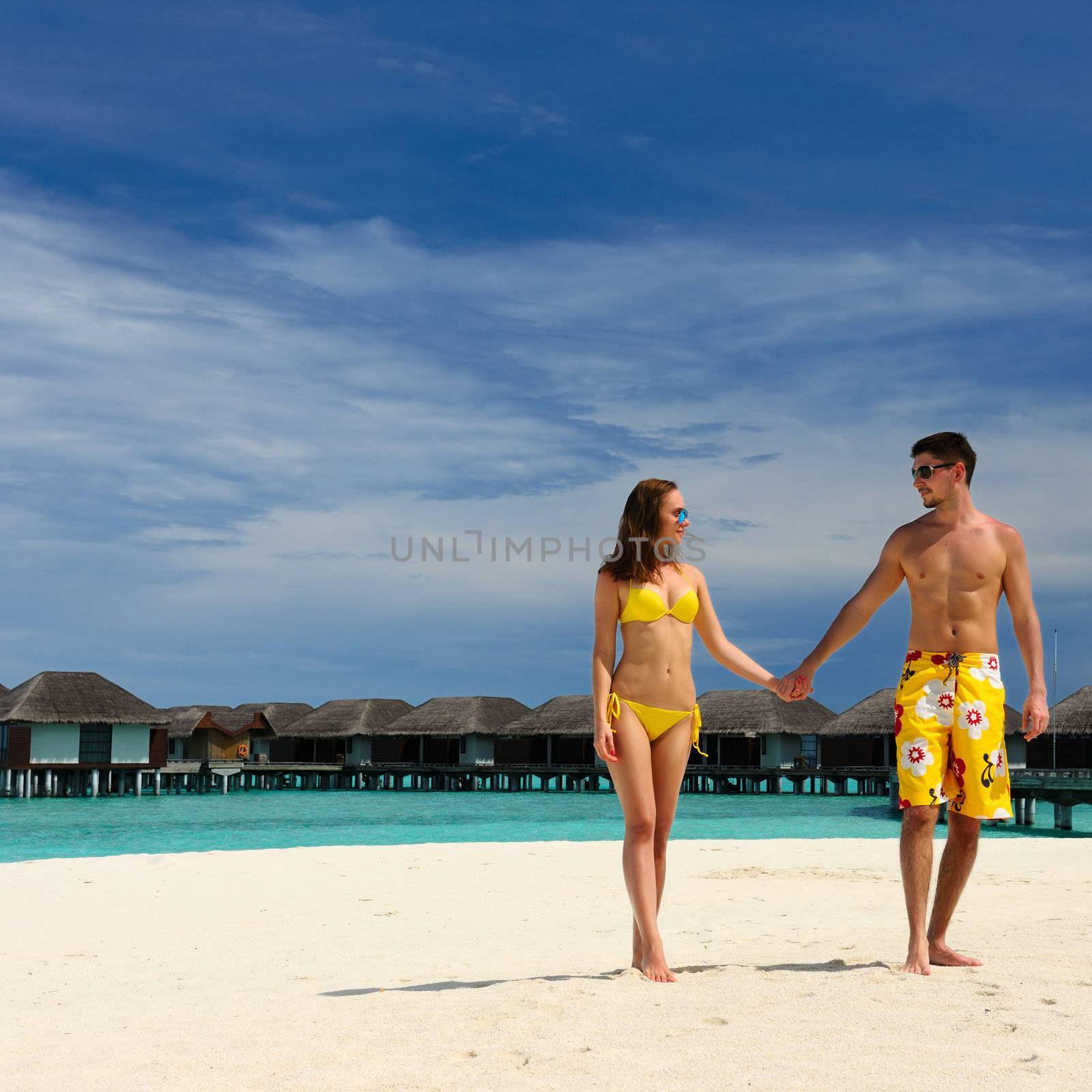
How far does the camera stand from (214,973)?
650 centimetres

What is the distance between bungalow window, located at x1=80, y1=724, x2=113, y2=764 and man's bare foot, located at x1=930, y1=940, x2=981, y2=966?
4457cm

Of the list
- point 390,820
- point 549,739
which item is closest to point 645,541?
point 390,820

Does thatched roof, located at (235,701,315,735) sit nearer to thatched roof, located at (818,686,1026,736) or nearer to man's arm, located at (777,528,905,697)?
thatched roof, located at (818,686,1026,736)

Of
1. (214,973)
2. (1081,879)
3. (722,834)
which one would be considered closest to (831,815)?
(722,834)

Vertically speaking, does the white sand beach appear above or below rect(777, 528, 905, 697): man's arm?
below

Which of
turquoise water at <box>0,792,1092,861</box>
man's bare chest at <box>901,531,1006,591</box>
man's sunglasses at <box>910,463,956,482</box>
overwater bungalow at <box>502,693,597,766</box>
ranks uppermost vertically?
man's sunglasses at <box>910,463,956,482</box>

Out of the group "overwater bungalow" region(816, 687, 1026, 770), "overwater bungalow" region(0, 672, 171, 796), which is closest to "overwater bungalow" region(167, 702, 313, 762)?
"overwater bungalow" region(0, 672, 171, 796)

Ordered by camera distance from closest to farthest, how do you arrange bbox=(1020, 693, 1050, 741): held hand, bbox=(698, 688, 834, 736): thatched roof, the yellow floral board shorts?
the yellow floral board shorts, bbox=(1020, 693, 1050, 741): held hand, bbox=(698, 688, 834, 736): thatched roof

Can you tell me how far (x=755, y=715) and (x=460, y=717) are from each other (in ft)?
48.4

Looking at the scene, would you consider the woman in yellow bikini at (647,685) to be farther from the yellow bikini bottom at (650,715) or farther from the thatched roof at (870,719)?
the thatched roof at (870,719)

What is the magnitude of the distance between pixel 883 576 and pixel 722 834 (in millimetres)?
22005

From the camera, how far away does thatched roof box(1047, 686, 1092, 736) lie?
1624 inches

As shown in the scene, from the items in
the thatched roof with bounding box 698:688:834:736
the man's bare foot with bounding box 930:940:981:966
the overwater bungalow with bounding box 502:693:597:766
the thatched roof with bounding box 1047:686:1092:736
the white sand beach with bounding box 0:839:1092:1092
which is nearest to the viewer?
the white sand beach with bounding box 0:839:1092:1092

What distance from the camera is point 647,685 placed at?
193 inches
